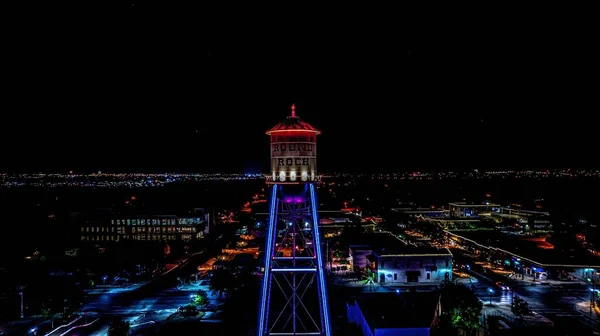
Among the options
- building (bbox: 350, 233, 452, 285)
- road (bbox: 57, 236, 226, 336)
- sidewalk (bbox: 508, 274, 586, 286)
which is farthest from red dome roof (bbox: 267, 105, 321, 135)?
sidewalk (bbox: 508, 274, 586, 286)

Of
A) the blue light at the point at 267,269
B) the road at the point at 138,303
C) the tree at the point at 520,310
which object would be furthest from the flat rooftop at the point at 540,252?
the blue light at the point at 267,269

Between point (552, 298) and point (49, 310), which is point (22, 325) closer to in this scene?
point (49, 310)

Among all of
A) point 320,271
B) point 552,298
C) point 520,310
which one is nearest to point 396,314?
point 520,310

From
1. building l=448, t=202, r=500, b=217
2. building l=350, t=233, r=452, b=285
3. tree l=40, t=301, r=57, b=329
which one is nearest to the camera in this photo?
tree l=40, t=301, r=57, b=329

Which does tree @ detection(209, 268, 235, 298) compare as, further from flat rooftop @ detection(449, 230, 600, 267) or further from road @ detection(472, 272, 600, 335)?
flat rooftop @ detection(449, 230, 600, 267)

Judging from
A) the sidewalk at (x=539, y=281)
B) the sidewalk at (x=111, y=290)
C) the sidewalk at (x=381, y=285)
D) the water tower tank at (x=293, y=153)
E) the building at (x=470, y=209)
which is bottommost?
the sidewalk at (x=381, y=285)

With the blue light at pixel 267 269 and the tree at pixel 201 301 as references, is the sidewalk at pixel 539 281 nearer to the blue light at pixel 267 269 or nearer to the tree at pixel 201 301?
the tree at pixel 201 301
